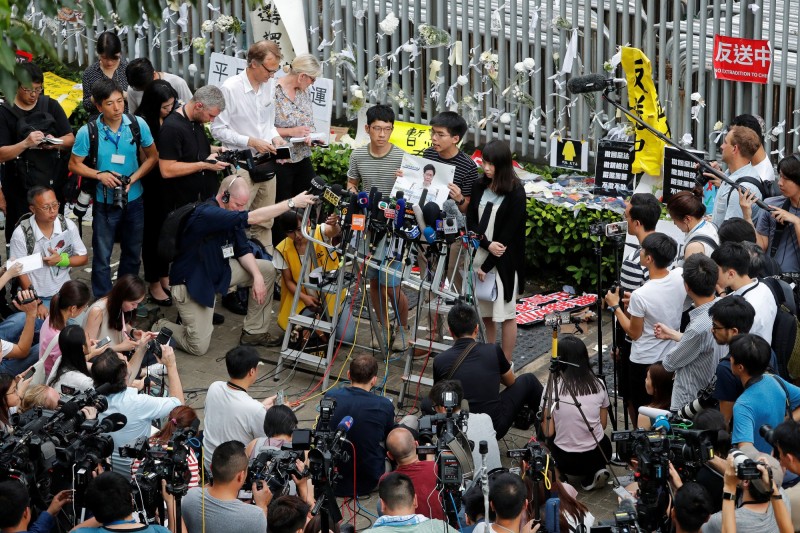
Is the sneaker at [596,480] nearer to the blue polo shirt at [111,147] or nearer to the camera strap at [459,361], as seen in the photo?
the camera strap at [459,361]

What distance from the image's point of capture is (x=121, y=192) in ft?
37.0

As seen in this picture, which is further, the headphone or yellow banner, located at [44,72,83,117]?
yellow banner, located at [44,72,83,117]

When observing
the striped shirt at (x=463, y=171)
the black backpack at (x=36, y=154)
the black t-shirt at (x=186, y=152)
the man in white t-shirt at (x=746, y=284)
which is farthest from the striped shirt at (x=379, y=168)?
the man in white t-shirt at (x=746, y=284)

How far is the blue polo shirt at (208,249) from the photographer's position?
1062cm

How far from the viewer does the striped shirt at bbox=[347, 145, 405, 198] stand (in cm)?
1081

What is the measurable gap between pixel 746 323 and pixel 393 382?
3.60m

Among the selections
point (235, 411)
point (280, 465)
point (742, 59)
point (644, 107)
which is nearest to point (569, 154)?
point (644, 107)

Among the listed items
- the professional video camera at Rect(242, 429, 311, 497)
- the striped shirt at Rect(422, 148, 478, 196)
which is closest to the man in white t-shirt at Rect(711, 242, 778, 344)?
the striped shirt at Rect(422, 148, 478, 196)

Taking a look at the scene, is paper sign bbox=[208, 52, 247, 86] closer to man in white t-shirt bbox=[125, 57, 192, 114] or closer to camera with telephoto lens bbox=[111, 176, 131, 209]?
man in white t-shirt bbox=[125, 57, 192, 114]

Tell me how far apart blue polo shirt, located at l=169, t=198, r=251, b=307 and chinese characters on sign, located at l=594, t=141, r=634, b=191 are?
3.54 m

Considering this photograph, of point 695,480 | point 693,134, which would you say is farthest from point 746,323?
point 693,134

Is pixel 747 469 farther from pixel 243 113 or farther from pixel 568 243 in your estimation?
pixel 243 113

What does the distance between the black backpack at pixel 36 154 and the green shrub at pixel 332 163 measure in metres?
2.75

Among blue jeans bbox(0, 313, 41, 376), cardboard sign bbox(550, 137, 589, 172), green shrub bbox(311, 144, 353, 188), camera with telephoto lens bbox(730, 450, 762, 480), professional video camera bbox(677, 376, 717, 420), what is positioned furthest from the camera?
green shrub bbox(311, 144, 353, 188)
